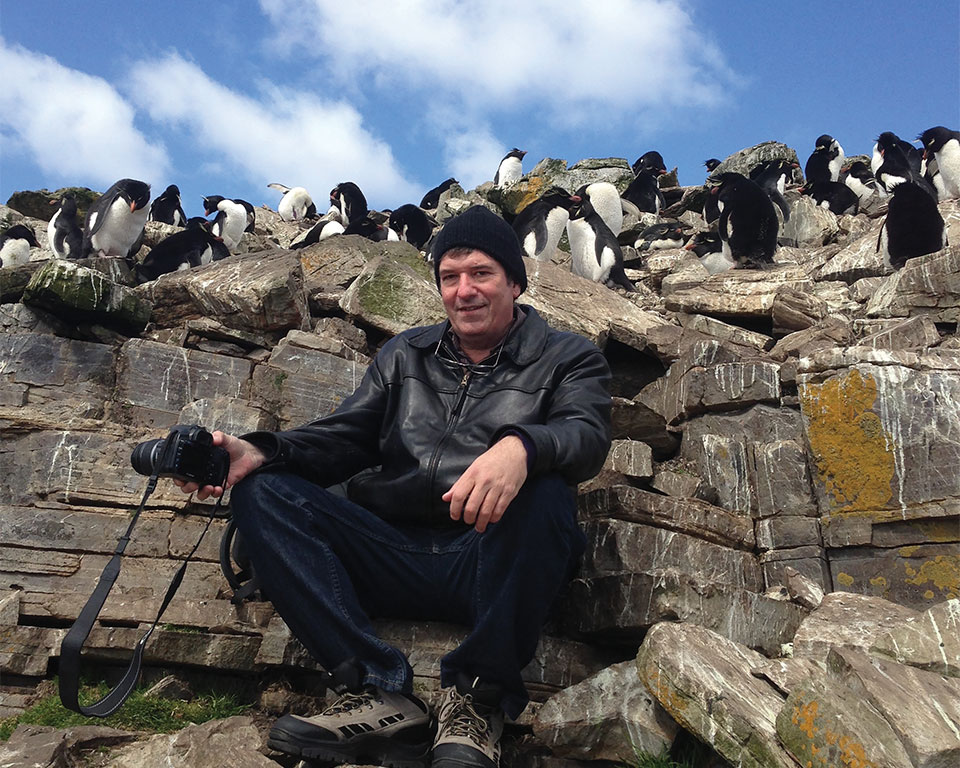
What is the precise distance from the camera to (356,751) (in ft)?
8.93

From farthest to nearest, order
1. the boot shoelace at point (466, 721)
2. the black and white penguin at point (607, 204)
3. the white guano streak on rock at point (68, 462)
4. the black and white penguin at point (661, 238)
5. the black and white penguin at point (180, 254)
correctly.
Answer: the black and white penguin at point (607, 204) → the black and white penguin at point (661, 238) → the black and white penguin at point (180, 254) → the white guano streak on rock at point (68, 462) → the boot shoelace at point (466, 721)

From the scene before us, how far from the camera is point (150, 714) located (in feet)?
11.1

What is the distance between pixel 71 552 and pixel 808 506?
4140mm

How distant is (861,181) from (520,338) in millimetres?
25122

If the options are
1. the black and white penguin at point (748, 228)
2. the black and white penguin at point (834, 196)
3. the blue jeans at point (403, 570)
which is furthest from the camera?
the black and white penguin at point (834, 196)

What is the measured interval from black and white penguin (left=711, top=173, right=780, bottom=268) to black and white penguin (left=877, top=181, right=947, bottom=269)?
2421 millimetres

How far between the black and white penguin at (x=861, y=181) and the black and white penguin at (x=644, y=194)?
539 centimetres

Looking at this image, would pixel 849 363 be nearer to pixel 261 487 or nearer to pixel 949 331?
Answer: pixel 949 331

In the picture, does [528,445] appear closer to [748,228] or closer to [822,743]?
[822,743]

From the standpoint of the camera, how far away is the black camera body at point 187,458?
306cm

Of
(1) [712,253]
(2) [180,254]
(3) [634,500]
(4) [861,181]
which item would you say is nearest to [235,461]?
(3) [634,500]

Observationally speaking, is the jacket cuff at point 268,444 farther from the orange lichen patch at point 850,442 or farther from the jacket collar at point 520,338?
the orange lichen patch at point 850,442

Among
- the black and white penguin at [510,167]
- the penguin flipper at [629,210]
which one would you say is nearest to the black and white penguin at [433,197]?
→ the black and white penguin at [510,167]

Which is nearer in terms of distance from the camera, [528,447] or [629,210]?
[528,447]
